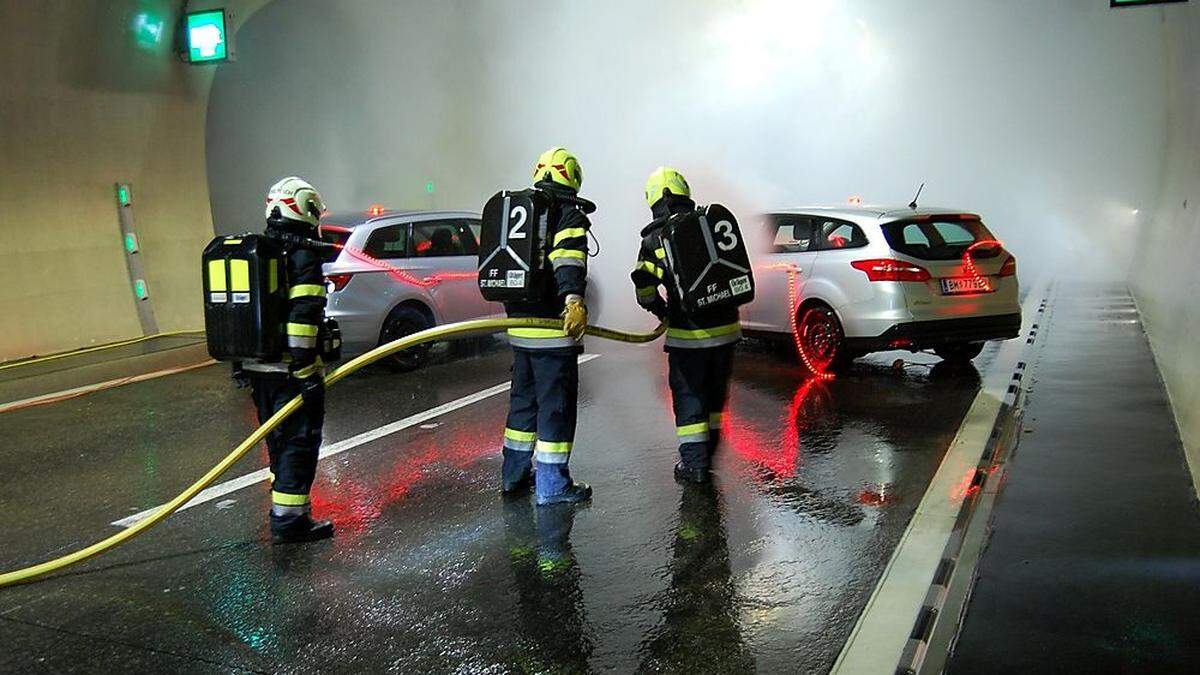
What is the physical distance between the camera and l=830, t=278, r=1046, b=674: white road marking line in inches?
132

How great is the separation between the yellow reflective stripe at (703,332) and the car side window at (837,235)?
3.33 metres

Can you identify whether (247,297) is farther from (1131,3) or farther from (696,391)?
(1131,3)

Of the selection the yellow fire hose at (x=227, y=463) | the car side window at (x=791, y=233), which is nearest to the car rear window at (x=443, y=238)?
the car side window at (x=791, y=233)

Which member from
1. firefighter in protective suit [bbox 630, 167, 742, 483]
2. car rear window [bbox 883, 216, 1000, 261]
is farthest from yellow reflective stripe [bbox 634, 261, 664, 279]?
car rear window [bbox 883, 216, 1000, 261]

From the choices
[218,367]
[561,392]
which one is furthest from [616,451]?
[218,367]

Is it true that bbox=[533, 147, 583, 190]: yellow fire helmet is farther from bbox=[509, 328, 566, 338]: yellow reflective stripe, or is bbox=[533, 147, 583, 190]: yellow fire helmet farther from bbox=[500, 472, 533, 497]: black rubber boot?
bbox=[500, 472, 533, 497]: black rubber boot

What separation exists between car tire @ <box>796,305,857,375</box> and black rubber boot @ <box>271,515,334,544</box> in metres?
5.31

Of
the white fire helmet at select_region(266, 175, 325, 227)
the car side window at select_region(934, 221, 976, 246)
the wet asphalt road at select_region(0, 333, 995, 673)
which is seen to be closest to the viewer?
the wet asphalt road at select_region(0, 333, 995, 673)

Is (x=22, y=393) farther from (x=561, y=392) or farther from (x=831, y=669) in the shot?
(x=831, y=669)

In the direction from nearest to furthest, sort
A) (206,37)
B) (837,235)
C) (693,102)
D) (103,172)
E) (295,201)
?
(295,201) → (837,235) → (103,172) → (206,37) → (693,102)

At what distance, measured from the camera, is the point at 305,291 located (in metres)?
4.54

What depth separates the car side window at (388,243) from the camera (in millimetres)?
9078

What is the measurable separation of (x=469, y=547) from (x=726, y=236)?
7.62ft

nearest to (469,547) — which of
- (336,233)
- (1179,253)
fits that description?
(336,233)
